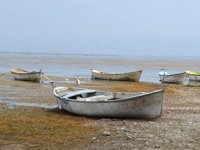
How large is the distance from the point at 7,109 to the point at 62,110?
7.71 ft

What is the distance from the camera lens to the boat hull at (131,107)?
16.7m

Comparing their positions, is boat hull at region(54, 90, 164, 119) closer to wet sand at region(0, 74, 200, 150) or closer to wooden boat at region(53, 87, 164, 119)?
wooden boat at region(53, 87, 164, 119)

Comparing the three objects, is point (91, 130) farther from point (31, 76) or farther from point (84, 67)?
point (84, 67)

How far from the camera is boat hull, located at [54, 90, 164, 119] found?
1672 cm

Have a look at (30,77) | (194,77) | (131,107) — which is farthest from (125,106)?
(194,77)

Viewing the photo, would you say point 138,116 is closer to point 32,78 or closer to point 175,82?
point 32,78

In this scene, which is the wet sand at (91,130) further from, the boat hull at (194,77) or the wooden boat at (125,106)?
the boat hull at (194,77)

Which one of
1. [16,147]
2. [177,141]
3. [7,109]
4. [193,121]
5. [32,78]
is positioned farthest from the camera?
[32,78]

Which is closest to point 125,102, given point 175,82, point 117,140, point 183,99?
point 117,140

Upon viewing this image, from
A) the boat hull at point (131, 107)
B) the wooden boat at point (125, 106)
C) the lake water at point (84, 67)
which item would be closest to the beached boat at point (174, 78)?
the lake water at point (84, 67)

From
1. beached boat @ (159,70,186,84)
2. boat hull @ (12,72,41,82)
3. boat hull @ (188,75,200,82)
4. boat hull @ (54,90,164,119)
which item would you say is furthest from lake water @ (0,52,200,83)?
boat hull @ (54,90,164,119)

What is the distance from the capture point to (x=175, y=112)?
1956 centimetres

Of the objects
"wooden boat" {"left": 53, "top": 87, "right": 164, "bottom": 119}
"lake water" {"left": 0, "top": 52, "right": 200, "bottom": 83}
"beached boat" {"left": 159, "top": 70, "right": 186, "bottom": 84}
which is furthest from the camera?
"lake water" {"left": 0, "top": 52, "right": 200, "bottom": 83}

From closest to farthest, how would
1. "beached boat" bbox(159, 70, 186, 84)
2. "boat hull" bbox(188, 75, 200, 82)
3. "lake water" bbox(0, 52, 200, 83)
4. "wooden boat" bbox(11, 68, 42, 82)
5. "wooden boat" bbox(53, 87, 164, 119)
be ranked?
"wooden boat" bbox(53, 87, 164, 119) < "wooden boat" bbox(11, 68, 42, 82) < "boat hull" bbox(188, 75, 200, 82) < "beached boat" bbox(159, 70, 186, 84) < "lake water" bbox(0, 52, 200, 83)
